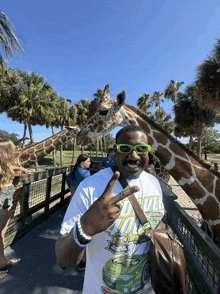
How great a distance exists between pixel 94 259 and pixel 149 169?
8.68ft

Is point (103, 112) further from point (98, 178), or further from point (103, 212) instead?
point (103, 212)

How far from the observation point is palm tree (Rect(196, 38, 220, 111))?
7.87m

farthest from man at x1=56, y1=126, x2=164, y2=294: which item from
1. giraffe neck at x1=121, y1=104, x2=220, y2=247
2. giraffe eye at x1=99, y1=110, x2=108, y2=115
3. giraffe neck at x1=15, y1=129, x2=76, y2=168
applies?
giraffe neck at x1=15, y1=129, x2=76, y2=168

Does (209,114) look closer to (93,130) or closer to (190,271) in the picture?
(93,130)

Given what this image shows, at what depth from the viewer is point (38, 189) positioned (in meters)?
4.26

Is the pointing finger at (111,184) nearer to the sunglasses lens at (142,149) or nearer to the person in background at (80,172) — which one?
the sunglasses lens at (142,149)

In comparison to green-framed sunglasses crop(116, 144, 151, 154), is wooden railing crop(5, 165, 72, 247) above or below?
below

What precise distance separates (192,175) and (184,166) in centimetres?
21

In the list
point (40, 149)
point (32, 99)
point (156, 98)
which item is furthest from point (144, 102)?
point (40, 149)

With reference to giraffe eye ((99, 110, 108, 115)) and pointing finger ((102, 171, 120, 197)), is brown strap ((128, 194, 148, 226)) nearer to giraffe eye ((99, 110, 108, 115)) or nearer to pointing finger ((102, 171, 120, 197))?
pointing finger ((102, 171, 120, 197))

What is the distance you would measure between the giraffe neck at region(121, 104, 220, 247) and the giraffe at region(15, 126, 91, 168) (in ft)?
14.8

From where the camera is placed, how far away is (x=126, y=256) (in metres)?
1.18

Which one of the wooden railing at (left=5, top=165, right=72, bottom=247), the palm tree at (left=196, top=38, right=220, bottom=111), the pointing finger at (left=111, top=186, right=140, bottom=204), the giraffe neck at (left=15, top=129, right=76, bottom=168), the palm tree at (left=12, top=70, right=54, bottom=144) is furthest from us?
the palm tree at (left=12, top=70, right=54, bottom=144)

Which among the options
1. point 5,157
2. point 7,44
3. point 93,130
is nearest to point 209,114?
point 93,130
